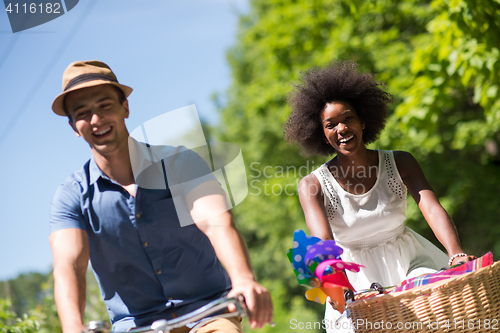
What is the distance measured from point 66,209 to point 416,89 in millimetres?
4282

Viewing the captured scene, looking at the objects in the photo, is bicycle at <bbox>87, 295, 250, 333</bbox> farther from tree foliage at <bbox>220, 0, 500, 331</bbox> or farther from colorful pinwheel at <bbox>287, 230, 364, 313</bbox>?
tree foliage at <bbox>220, 0, 500, 331</bbox>

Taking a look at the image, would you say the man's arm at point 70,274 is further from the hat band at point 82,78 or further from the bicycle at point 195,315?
the hat band at point 82,78

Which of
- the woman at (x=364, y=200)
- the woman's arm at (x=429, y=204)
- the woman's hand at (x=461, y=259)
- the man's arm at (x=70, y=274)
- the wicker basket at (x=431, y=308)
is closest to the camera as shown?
the man's arm at (x=70, y=274)

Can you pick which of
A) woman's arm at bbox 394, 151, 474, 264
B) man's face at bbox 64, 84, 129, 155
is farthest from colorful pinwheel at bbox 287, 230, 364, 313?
man's face at bbox 64, 84, 129, 155

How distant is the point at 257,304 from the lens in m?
1.61

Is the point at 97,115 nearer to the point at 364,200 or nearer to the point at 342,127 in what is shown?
the point at 342,127

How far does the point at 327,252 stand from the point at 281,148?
42.6 feet

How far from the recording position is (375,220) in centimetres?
297

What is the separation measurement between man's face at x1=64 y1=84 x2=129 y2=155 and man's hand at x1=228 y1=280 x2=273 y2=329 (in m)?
0.96

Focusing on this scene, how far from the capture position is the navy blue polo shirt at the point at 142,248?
221 cm

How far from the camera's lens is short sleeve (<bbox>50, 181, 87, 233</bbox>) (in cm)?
213

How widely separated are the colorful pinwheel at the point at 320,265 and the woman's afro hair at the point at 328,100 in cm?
143

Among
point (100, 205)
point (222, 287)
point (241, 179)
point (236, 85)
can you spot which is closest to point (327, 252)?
point (222, 287)

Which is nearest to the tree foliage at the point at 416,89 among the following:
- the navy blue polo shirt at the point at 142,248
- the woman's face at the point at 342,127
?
the woman's face at the point at 342,127
